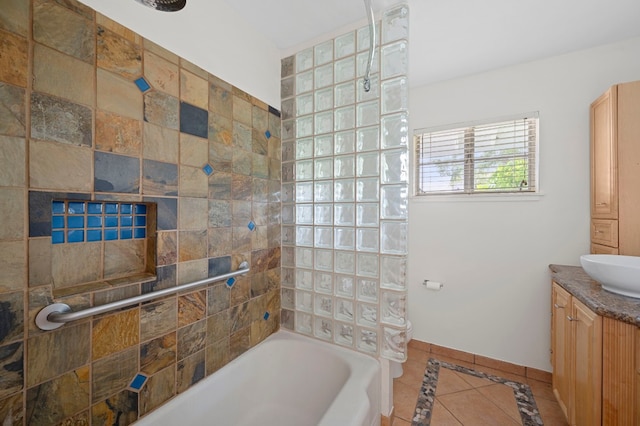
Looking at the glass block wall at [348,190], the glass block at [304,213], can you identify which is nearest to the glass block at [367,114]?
the glass block wall at [348,190]

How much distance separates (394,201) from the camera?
1.35 meters

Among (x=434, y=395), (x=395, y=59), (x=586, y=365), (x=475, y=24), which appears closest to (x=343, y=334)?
(x=434, y=395)

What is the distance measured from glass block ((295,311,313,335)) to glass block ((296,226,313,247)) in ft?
1.51

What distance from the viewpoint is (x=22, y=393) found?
2.36ft

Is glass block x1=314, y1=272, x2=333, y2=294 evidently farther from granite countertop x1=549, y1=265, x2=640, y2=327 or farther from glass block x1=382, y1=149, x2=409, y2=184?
granite countertop x1=549, y1=265, x2=640, y2=327

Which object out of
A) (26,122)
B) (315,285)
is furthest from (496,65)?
(26,122)

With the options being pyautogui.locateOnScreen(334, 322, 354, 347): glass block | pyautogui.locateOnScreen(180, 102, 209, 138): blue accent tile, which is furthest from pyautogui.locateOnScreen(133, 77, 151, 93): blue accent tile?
pyautogui.locateOnScreen(334, 322, 354, 347): glass block

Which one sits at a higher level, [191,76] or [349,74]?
[349,74]

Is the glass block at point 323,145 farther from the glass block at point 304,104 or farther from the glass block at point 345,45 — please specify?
the glass block at point 345,45

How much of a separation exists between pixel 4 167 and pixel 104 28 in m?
0.58

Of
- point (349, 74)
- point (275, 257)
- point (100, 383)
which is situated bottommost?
point (100, 383)

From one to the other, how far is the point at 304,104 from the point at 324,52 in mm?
327

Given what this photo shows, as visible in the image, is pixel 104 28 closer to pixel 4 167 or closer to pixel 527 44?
pixel 4 167

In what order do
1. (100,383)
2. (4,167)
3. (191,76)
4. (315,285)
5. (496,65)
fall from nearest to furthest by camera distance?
(4,167) → (100,383) → (191,76) → (315,285) → (496,65)
